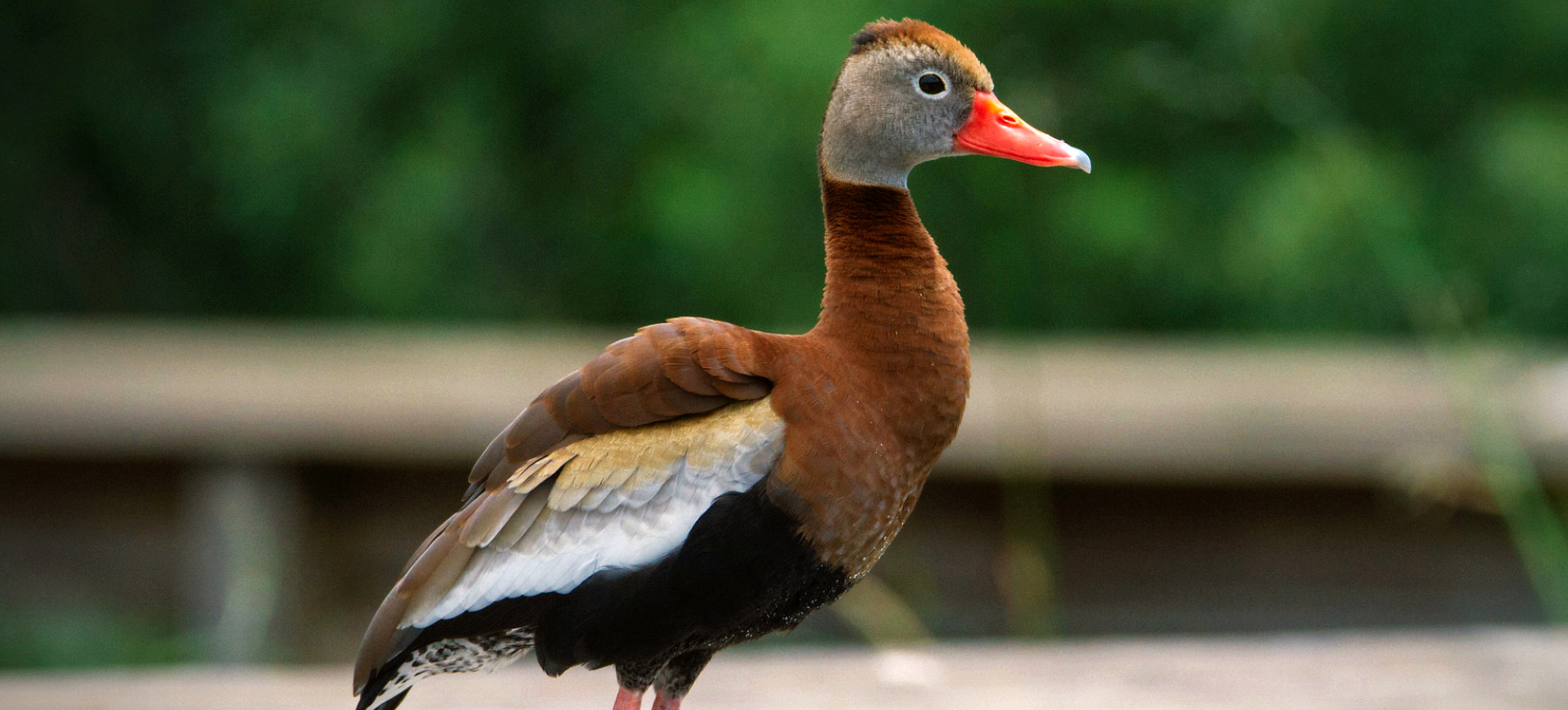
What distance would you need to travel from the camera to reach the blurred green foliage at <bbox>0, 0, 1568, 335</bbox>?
4.29 meters

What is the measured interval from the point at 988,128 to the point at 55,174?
5288 mm

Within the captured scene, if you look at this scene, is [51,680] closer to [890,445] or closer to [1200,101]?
[890,445]

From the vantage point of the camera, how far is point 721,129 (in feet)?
16.7

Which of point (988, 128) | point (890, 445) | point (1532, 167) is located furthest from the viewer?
point (1532, 167)

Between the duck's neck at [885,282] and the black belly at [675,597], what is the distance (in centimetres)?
26

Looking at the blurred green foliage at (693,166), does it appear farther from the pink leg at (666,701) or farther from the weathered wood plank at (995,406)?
the pink leg at (666,701)

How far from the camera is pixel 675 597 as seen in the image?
154cm

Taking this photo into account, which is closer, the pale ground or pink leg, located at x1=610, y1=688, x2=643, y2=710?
pink leg, located at x1=610, y1=688, x2=643, y2=710

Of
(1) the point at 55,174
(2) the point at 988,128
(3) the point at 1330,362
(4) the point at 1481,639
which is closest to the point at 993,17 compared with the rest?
(3) the point at 1330,362

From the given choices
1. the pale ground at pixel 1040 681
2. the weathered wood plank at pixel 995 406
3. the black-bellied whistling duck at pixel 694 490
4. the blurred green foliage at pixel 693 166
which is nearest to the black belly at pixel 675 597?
the black-bellied whistling duck at pixel 694 490

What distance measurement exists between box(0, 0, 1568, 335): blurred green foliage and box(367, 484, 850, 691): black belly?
6.83ft

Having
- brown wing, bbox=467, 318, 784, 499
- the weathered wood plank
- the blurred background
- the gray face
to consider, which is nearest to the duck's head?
the gray face

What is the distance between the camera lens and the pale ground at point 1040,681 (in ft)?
8.11

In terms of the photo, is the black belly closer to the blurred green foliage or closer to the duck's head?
the duck's head
